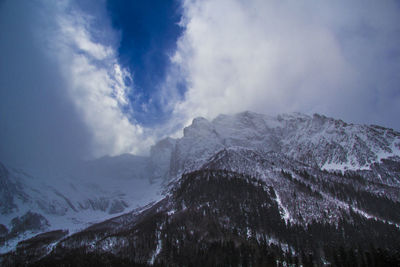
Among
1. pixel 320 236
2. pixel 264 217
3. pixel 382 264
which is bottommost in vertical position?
pixel 382 264

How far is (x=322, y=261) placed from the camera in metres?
138

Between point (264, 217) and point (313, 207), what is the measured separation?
40.9m

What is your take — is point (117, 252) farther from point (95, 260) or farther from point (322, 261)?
point (322, 261)

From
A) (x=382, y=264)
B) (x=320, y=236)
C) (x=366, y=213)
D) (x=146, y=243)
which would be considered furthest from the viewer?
(x=366, y=213)

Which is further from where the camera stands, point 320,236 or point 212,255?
point 320,236

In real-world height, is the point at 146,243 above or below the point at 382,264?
above

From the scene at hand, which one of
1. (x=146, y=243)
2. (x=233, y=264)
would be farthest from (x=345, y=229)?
A: (x=146, y=243)

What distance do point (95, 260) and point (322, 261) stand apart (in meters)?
143

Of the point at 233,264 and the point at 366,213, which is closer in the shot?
the point at 233,264

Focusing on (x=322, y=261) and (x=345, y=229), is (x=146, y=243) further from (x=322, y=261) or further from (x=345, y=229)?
(x=345, y=229)

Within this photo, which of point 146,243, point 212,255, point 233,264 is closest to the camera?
point 233,264

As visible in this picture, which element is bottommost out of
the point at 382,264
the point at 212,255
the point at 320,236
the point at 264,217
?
the point at 382,264

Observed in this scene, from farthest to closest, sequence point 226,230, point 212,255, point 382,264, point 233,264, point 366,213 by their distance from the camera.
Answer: point 366,213 → point 226,230 → point 212,255 → point 233,264 → point 382,264

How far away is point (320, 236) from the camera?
159375 mm
